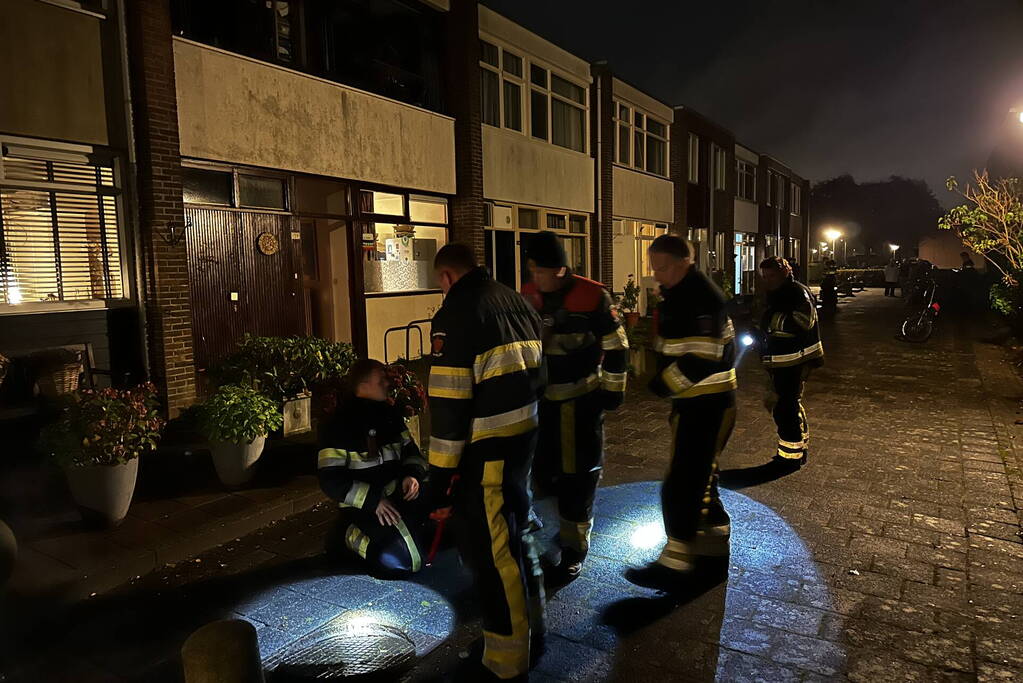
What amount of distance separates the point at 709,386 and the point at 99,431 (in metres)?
3.96

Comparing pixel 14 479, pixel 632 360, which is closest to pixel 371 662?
pixel 14 479

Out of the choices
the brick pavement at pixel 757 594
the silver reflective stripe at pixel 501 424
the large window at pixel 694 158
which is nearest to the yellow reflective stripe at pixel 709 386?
the brick pavement at pixel 757 594

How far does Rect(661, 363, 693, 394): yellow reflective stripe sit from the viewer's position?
384 centimetres

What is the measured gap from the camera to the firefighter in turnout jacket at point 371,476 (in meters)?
4.07

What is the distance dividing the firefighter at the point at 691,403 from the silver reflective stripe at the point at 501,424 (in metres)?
1.23

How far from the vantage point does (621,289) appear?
67.8ft

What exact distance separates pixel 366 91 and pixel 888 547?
31.6 ft

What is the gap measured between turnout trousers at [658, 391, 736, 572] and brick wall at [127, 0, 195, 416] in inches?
251

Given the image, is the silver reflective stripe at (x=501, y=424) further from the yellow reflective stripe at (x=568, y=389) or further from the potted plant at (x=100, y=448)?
the potted plant at (x=100, y=448)

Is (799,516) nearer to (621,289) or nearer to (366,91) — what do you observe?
(366,91)

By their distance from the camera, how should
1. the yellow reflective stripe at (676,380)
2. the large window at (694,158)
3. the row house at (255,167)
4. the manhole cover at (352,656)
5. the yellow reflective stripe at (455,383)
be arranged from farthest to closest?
the large window at (694,158) → the row house at (255,167) → the yellow reflective stripe at (676,380) → the manhole cover at (352,656) → the yellow reflective stripe at (455,383)

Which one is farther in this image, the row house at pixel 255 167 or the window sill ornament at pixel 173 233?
the window sill ornament at pixel 173 233

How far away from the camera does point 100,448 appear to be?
4570 millimetres

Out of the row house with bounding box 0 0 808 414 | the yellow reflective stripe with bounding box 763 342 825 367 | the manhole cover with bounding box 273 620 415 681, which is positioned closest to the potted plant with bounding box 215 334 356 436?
the row house with bounding box 0 0 808 414
